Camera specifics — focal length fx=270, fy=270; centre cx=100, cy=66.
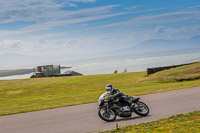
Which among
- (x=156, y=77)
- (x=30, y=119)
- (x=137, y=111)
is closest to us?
(x=137, y=111)

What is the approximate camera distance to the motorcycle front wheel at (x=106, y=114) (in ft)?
36.6

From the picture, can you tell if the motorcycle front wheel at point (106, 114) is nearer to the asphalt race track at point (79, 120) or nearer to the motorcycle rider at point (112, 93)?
the asphalt race track at point (79, 120)

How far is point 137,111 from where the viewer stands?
11750 millimetres

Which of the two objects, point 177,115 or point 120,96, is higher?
point 120,96

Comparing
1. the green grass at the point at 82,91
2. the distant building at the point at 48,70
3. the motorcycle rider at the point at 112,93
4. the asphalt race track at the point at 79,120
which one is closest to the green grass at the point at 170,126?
the asphalt race track at the point at 79,120

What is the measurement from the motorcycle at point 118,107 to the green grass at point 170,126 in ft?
5.18

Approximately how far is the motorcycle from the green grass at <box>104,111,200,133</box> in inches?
62.1

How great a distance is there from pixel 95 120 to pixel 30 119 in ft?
11.1

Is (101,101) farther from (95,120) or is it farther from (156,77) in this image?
(156,77)

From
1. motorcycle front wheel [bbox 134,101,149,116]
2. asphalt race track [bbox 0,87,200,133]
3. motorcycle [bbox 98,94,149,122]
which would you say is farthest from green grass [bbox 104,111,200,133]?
motorcycle [bbox 98,94,149,122]

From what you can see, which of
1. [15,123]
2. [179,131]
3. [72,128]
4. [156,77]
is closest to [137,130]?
[179,131]

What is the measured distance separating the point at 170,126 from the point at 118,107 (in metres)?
3.08

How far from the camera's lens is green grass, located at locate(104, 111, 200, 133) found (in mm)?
8484

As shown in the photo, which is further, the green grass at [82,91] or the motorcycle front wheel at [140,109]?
the green grass at [82,91]
